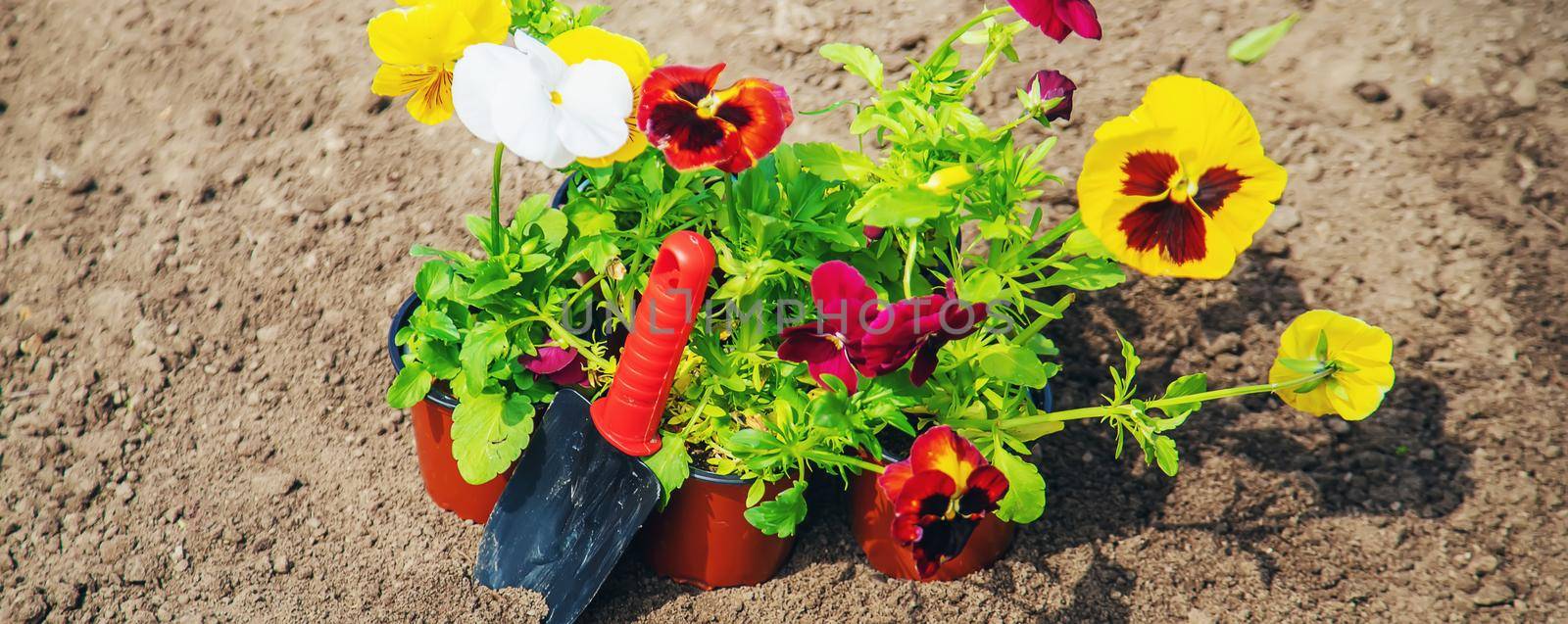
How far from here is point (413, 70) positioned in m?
1.48

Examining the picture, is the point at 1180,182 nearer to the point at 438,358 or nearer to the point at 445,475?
the point at 438,358

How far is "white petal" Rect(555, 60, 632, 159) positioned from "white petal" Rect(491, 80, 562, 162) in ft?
0.09

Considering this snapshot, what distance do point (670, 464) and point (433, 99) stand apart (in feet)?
1.95

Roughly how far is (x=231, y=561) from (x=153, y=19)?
1.57 m

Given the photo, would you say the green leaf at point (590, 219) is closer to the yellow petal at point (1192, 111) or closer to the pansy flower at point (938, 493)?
the pansy flower at point (938, 493)

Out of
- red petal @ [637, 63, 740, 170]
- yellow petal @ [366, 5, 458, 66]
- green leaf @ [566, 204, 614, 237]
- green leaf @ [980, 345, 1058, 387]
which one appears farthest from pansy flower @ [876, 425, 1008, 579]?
yellow petal @ [366, 5, 458, 66]

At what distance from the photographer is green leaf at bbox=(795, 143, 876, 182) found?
154 centimetres

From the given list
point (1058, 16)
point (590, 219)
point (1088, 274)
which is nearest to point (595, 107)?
point (590, 219)

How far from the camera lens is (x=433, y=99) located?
1.52m

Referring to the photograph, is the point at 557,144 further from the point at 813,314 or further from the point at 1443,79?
the point at 1443,79

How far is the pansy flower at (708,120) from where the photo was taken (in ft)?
4.65

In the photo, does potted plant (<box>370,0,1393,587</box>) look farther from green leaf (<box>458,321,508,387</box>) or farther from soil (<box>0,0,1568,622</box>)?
soil (<box>0,0,1568,622</box>)

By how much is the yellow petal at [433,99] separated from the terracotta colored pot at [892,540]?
80 cm

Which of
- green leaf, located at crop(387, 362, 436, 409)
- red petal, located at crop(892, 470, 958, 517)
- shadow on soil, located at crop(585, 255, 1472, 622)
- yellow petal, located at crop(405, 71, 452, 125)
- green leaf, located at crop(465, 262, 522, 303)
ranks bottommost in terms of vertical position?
shadow on soil, located at crop(585, 255, 1472, 622)
